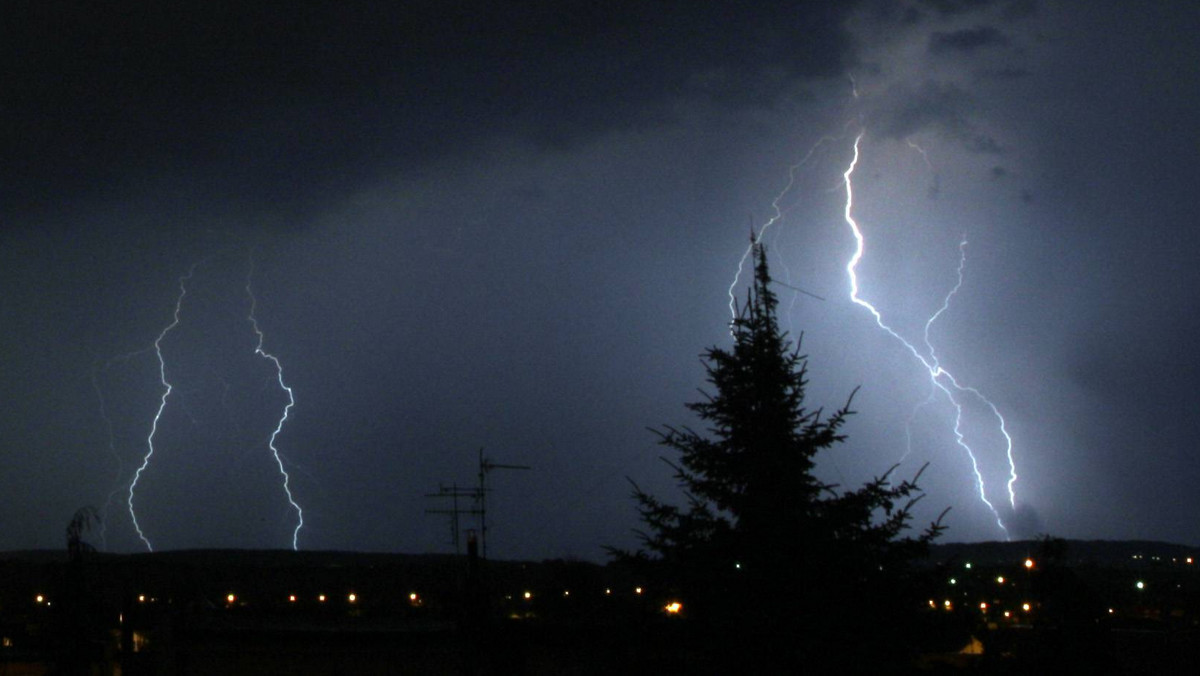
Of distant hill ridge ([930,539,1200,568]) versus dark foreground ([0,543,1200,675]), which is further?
distant hill ridge ([930,539,1200,568])

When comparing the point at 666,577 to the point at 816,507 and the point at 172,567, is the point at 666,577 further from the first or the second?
the point at 172,567

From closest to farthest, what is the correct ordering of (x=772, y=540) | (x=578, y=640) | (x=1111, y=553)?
(x=772, y=540) < (x=578, y=640) < (x=1111, y=553)

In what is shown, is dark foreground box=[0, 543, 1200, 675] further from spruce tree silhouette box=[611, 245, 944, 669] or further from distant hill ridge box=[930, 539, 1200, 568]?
distant hill ridge box=[930, 539, 1200, 568]

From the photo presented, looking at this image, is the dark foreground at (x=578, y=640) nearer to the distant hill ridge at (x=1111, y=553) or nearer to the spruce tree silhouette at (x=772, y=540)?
the spruce tree silhouette at (x=772, y=540)

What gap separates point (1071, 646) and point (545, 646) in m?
6.80

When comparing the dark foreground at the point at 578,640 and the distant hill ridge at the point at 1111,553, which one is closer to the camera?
the dark foreground at the point at 578,640

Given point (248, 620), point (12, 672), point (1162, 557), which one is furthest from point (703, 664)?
point (1162, 557)

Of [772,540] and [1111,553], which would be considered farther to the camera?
[1111,553]

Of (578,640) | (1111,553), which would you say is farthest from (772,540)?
(1111,553)

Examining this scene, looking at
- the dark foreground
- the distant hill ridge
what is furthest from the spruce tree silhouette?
the distant hill ridge

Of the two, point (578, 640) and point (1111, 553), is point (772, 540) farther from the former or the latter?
point (1111, 553)

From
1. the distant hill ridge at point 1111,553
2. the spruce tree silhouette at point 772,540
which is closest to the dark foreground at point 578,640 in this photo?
→ the spruce tree silhouette at point 772,540

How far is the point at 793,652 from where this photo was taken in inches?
339

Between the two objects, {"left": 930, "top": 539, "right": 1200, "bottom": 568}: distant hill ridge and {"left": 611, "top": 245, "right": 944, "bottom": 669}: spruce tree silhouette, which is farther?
{"left": 930, "top": 539, "right": 1200, "bottom": 568}: distant hill ridge
